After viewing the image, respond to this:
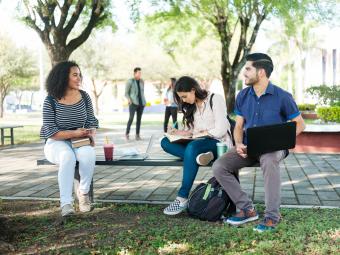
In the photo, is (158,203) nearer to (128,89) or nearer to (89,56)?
(128,89)

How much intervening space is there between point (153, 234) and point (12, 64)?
111 feet

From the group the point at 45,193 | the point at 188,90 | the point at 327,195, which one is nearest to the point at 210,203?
the point at 188,90

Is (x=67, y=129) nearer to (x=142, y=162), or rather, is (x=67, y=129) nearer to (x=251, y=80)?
(x=142, y=162)

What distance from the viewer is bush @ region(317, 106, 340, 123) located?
11.1 meters

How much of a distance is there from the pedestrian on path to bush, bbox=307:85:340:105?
33.5 feet

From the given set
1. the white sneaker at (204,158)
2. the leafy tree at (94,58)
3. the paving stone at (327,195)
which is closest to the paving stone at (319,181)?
the paving stone at (327,195)

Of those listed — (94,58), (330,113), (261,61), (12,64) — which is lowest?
(330,113)

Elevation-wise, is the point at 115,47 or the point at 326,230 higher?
the point at 115,47

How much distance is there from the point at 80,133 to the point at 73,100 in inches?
15.7

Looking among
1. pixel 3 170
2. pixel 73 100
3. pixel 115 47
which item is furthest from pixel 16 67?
pixel 73 100

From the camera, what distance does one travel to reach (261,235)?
3.98 meters

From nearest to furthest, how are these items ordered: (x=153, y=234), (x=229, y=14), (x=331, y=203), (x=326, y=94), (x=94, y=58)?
(x=153, y=234), (x=331, y=203), (x=326, y=94), (x=229, y=14), (x=94, y=58)

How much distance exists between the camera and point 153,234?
4098mm

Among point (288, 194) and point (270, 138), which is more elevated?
point (270, 138)
